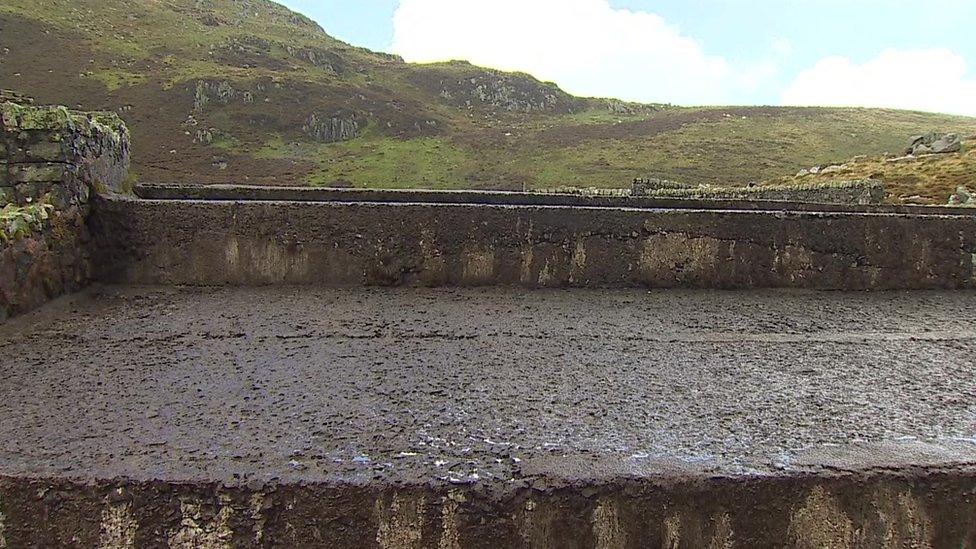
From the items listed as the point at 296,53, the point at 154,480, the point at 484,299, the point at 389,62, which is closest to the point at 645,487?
the point at 154,480

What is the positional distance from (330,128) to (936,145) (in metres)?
51.7

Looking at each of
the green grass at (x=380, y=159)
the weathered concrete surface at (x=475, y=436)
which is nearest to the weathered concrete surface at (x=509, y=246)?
the weathered concrete surface at (x=475, y=436)

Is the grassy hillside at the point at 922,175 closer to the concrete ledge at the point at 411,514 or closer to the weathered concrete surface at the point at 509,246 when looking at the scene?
the weathered concrete surface at the point at 509,246

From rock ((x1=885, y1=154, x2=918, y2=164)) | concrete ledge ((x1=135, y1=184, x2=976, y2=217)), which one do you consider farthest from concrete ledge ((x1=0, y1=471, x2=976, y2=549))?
rock ((x1=885, y1=154, x2=918, y2=164))

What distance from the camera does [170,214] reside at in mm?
3699

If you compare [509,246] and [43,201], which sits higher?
[43,201]

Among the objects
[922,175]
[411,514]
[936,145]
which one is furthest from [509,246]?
[936,145]

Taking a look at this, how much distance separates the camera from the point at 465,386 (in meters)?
2.28

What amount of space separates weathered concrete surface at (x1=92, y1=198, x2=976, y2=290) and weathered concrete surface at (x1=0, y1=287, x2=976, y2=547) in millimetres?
778

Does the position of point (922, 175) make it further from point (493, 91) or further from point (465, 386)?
point (493, 91)

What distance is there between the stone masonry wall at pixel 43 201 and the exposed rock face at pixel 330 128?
62.0m

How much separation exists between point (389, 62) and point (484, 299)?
364 ft

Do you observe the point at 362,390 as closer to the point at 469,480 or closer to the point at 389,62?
the point at 469,480

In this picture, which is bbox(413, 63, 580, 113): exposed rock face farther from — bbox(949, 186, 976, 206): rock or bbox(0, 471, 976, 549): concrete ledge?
bbox(0, 471, 976, 549): concrete ledge
